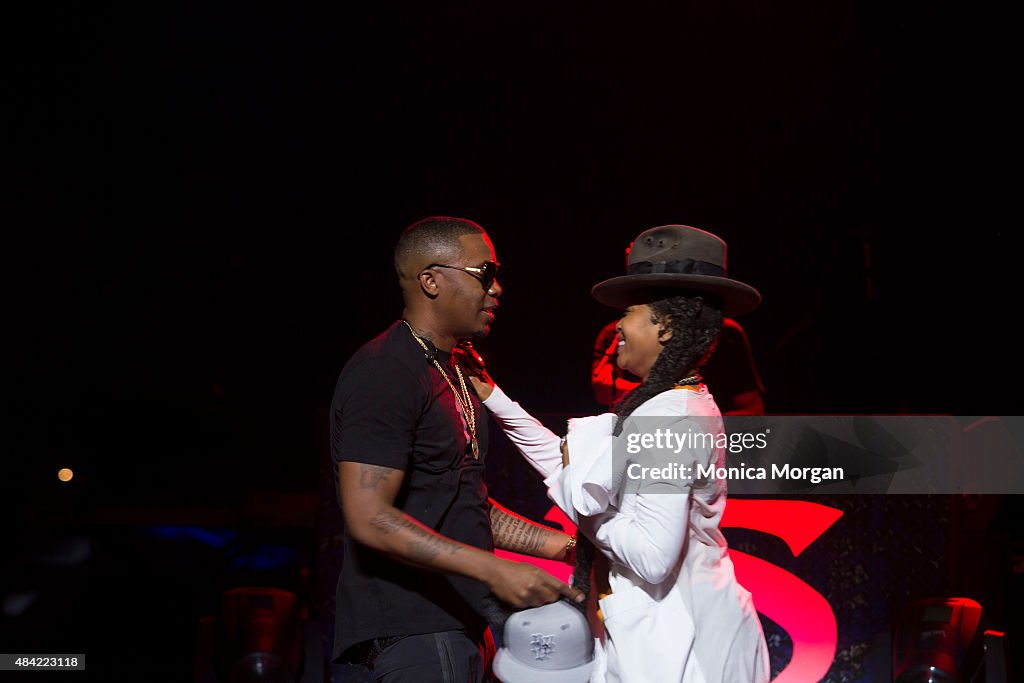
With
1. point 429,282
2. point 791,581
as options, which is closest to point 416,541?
point 429,282

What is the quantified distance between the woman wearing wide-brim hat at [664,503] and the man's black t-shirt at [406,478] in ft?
1.07

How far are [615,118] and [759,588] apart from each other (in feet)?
11.1

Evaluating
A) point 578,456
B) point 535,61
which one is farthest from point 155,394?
point 578,456

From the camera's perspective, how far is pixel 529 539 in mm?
3002

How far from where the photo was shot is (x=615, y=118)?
6066 mm

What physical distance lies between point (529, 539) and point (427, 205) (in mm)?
3565

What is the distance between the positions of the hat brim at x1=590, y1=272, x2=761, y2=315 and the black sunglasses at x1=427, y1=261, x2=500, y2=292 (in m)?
0.35

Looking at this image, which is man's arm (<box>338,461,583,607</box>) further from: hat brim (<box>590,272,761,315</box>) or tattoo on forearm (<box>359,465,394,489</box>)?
hat brim (<box>590,272,761,315</box>)

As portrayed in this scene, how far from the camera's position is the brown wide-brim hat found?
2590 millimetres

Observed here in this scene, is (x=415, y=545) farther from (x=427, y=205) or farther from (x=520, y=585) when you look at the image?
(x=427, y=205)

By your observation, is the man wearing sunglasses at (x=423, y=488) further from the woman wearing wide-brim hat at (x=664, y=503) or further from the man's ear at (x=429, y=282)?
the woman wearing wide-brim hat at (x=664, y=503)

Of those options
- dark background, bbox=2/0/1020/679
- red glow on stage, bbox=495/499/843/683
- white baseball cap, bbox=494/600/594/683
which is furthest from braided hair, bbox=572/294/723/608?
dark background, bbox=2/0/1020/679

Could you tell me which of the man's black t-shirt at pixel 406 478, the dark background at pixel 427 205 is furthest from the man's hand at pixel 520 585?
the dark background at pixel 427 205

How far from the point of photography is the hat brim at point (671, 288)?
Answer: 2.57m
